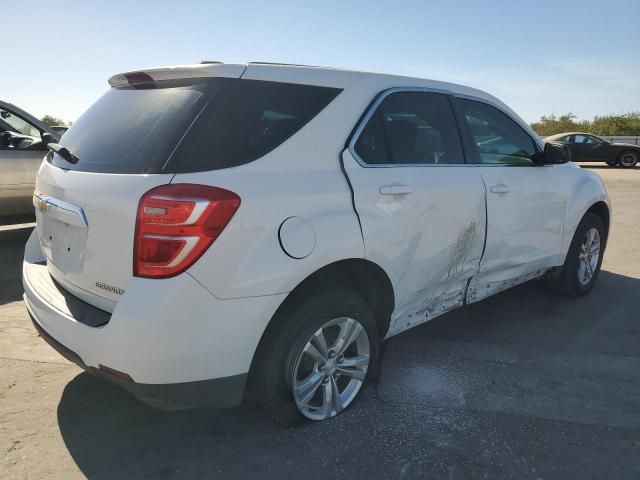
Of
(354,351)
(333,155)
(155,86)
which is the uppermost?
(155,86)

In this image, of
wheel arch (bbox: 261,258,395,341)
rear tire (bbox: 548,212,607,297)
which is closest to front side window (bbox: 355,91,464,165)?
wheel arch (bbox: 261,258,395,341)

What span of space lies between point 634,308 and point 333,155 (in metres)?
3.35

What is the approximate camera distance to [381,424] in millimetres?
2740

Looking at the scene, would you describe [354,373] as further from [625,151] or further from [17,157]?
[625,151]

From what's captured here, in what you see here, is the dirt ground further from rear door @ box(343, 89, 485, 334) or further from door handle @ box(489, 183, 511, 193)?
door handle @ box(489, 183, 511, 193)

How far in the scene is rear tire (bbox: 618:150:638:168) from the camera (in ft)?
70.8

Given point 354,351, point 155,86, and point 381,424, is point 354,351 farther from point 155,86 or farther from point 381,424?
A: point 155,86

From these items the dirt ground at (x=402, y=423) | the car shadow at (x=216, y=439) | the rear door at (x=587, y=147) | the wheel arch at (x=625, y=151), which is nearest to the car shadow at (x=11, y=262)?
the dirt ground at (x=402, y=423)

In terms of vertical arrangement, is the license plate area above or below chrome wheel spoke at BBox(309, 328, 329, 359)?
above

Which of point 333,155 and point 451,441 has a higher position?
point 333,155

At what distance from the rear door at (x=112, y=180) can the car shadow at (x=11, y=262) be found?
252 centimetres

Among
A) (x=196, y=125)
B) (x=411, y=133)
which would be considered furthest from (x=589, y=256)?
(x=196, y=125)

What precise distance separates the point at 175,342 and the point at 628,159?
78.2ft

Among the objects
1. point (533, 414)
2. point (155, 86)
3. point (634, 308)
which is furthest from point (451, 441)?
point (634, 308)
